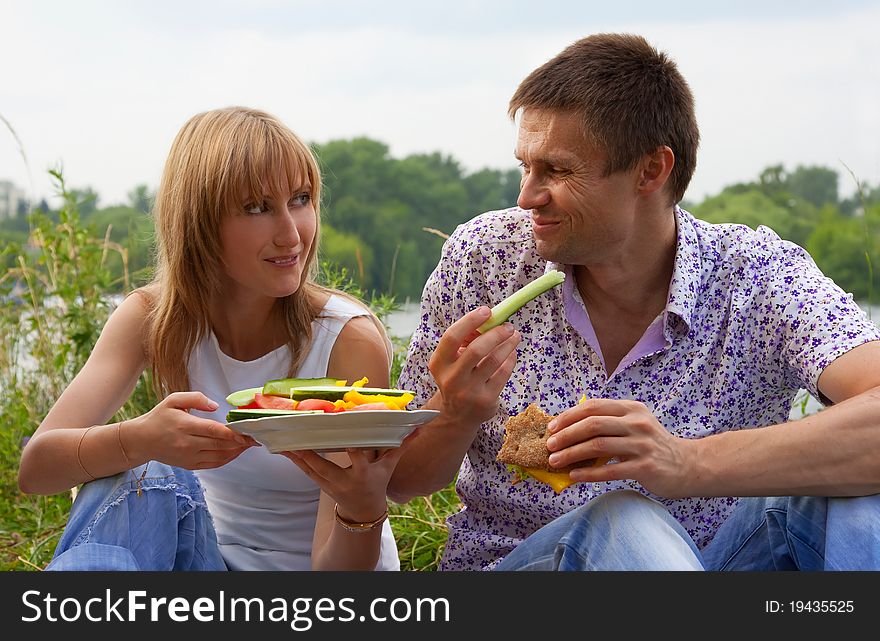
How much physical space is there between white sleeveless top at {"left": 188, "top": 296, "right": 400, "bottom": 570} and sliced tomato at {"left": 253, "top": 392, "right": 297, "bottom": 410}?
1.82 feet

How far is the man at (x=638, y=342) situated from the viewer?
2277 millimetres

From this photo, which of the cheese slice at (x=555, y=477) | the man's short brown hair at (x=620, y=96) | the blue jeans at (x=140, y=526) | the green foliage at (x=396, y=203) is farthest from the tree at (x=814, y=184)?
the blue jeans at (x=140, y=526)

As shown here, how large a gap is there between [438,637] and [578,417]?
579 millimetres

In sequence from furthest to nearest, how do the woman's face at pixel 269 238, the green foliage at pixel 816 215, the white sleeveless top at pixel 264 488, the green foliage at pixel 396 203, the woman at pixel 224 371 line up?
the green foliage at pixel 396 203 → the green foliage at pixel 816 215 → the white sleeveless top at pixel 264 488 → the woman's face at pixel 269 238 → the woman at pixel 224 371

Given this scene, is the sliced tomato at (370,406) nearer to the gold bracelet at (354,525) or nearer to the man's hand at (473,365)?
the man's hand at (473,365)

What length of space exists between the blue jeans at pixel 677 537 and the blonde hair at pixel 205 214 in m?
0.99

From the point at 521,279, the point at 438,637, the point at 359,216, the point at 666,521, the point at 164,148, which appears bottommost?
the point at 438,637

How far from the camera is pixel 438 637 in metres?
2.07

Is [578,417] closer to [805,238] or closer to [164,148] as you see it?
[164,148]

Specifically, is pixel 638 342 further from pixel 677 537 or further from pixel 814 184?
pixel 814 184

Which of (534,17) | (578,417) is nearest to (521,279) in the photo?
(578,417)

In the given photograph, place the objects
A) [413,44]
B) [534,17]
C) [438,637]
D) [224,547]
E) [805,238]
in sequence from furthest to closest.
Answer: [413,44] → [805,238] → [534,17] → [224,547] → [438,637]

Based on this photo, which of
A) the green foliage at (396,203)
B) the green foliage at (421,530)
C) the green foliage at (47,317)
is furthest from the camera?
the green foliage at (47,317)

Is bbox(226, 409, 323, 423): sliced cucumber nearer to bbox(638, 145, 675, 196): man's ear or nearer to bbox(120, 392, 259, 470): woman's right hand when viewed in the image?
bbox(120, 392, 259, 470): woman's right hand
